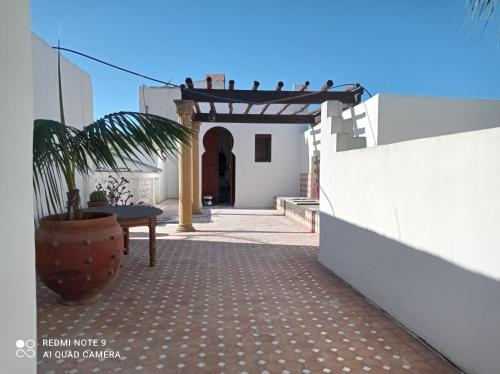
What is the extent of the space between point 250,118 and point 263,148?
424 centimetres

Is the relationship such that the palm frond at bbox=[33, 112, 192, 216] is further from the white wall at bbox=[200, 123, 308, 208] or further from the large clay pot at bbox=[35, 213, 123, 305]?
the white wall at bbox=[200, 123, 308, 208]

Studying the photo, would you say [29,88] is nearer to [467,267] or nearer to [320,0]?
[467,267]

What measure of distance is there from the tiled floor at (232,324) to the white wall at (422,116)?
3031mm

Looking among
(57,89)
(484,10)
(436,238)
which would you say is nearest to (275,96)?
(57,89)

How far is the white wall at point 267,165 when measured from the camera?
1425 centimetres

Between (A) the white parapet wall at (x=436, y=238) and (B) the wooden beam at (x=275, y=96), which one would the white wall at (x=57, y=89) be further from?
(A) the white parapet wall at (x=436, y=238)

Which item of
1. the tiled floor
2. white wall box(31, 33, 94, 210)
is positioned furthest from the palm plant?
white wall box(31, 33, 94, 210)

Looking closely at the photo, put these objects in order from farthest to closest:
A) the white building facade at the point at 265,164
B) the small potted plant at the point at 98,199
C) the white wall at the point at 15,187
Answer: the white building facade at the point at 265,164
the small potted plant at the point at 98,199
the white wall at the point at 15,187

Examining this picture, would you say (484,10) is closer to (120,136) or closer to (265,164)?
(120,136)

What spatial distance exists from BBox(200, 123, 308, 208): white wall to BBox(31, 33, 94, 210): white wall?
22.5ft

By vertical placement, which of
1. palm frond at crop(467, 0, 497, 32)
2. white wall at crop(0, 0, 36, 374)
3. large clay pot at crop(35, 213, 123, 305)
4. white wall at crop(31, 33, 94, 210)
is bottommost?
large clay pot at crop(35, 213, 123, 305)

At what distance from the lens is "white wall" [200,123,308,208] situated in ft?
46.8

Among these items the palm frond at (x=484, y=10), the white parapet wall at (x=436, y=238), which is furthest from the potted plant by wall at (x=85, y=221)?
the palm frond at (x=484, y=10)

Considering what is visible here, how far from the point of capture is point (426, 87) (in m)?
7.86
